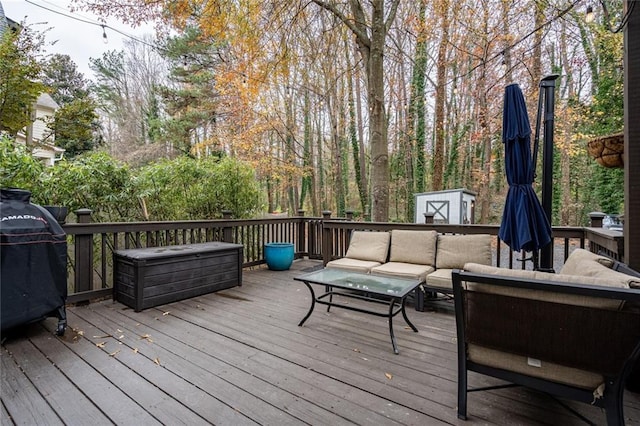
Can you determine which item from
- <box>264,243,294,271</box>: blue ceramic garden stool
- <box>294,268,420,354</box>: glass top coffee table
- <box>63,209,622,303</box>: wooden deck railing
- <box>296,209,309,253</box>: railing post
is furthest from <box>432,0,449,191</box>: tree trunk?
<box>294,268,420,354</box>: glass top coffee table

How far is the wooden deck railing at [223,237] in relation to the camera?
11.1 ft

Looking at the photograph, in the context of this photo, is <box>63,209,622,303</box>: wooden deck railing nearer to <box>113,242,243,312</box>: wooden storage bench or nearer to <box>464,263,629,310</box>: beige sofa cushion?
<box>113,242,243,312</box>: wooden storage bench

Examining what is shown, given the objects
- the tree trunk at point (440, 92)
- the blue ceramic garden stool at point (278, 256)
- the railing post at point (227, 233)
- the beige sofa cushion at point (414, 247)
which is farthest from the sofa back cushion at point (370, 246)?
the tree trunk at point (440, 92)

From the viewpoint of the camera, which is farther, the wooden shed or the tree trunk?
the tree trunk

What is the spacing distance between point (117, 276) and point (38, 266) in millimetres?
1067

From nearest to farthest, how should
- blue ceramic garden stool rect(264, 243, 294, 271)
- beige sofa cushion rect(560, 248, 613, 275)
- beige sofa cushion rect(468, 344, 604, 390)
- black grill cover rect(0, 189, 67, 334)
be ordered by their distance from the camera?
1. beige sofa cushion rect(468, 344, 604, 390)
2. beige sofa cushion rect(560, 248, 613, 275)
3. black grill cover rect(0, 189, 67, 334)
4. blue ceramic garden stool rect(264, 243, 294, 271)

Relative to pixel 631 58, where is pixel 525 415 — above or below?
below

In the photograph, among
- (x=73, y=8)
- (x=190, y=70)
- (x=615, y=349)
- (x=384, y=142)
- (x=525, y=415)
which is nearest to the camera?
(x=615, y=349)

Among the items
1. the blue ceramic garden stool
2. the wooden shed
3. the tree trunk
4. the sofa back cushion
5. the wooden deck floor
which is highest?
the tree trunk

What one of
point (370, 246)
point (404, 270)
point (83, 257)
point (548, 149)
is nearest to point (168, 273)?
point (83, 257)

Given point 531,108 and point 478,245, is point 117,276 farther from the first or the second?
point 531,108

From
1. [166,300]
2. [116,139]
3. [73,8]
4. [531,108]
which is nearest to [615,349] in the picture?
[166,300]

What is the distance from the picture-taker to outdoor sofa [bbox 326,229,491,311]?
11.0 ft

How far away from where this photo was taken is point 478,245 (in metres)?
3.46
